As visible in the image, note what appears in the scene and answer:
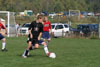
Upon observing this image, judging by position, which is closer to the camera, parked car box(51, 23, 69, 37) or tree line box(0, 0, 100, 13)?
parked car box(51, 23, 69, 37)

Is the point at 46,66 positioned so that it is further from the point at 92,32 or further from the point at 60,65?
the point at 92,32

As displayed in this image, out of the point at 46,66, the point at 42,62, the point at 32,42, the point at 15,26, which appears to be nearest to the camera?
the point at 46,66

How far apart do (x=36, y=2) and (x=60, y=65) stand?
76888mm

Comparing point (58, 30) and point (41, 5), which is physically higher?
point (41, 5)

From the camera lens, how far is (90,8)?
113250 mm

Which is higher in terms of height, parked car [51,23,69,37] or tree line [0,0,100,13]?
tree line [0,0,100,13]

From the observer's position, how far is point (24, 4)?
89.0 meters

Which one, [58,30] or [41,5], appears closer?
[58,30]

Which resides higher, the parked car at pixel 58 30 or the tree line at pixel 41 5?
the tree line at pixel 41 5

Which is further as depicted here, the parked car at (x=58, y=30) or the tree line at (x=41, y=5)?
the tree line at (x=41, y=5)

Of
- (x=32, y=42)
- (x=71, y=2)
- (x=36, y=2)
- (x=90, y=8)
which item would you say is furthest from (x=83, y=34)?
(x=90, y=8)

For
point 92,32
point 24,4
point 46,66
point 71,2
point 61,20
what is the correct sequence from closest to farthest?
point 46,66 < point 92,32 < point 61,20 < point 24,4 < point 71,2

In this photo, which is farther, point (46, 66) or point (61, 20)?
point (61, 20)

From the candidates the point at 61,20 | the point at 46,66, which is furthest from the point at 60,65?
the point at 61,20
